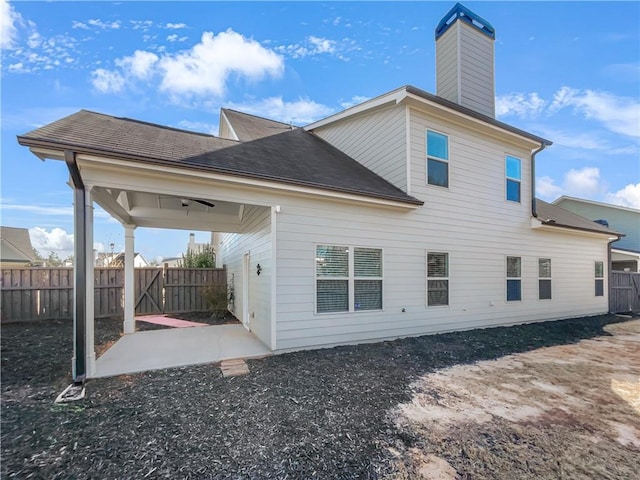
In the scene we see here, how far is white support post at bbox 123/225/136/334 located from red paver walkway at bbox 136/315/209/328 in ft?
3.89

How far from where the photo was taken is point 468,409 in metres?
3.60

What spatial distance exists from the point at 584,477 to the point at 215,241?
52.2 ft

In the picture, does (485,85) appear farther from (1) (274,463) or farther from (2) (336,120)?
(1) (274,463)

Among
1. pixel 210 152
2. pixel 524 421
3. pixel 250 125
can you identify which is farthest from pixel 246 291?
pixel 524 421

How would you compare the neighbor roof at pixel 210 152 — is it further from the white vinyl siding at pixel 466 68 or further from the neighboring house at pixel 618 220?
the neighboring house at pixel 618 220

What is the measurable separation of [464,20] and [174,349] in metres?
11.8

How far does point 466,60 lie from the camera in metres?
9.22

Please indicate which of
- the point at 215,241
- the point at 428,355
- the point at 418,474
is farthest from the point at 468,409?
the point at 215,241

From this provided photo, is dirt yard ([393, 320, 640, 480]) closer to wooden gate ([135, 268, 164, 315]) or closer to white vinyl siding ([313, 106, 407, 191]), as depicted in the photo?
white vinyl siding ([313, 106, 407, 191])

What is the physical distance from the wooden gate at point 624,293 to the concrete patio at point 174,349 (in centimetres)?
1414

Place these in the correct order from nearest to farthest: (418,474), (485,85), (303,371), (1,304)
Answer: (418,474) → (303,371) → (1,304) → (485,85)

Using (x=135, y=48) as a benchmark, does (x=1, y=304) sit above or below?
below

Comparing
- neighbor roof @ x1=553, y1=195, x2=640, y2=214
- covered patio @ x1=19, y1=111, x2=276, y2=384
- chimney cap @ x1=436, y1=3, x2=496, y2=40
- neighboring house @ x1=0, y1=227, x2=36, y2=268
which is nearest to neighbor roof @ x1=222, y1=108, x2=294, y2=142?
covered patio @ x1=19, y1=111, x2=276, y2=384

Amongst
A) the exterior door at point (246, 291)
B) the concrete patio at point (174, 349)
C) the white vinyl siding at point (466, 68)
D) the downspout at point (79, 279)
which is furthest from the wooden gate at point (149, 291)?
the white vinyl siding at point (466, 68)
